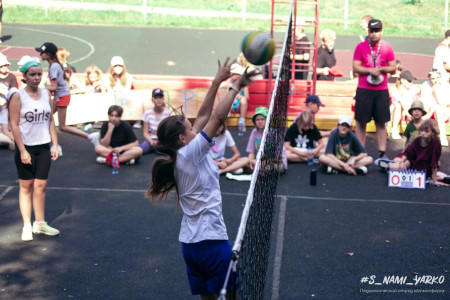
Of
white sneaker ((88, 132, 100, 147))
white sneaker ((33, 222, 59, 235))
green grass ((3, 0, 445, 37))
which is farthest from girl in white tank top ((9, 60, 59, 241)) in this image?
green grass ((3, 0, 445, 37))

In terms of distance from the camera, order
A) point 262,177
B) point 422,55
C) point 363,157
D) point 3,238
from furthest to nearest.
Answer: point 422,55, point 363,157, point 3,238, point 262,177

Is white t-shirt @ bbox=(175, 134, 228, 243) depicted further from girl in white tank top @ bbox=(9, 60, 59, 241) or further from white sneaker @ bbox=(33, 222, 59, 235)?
white sneaker @ bbox=(33, 222, 59, 235)

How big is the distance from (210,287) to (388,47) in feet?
23.6

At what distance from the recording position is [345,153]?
37.0 feet

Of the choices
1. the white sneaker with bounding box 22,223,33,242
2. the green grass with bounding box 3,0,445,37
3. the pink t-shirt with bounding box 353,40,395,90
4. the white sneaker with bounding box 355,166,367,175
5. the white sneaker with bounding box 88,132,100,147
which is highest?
the green grass with bounding box 3,0,445,37

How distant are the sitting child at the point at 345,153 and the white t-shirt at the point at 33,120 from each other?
485 centimetres

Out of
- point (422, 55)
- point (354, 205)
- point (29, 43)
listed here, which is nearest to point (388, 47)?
point (354, 205)

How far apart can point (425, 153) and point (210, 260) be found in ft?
20.7

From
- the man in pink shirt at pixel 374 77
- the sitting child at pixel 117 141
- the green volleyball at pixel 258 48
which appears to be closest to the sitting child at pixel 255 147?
the man in pink shirt at pixel 374 77

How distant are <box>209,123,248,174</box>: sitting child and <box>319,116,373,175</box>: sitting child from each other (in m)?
1.36

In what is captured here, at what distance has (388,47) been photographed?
11320mm

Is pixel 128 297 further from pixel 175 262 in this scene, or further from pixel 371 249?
pixel 371 249

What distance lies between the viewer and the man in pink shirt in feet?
36.9

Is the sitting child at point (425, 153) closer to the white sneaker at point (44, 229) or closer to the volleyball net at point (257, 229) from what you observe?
the volleyball net at point (257, 229)
